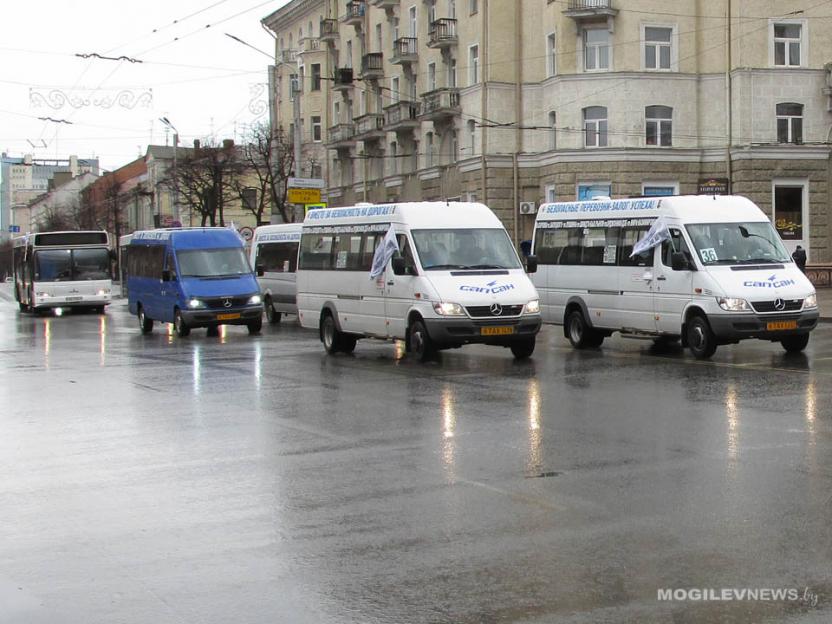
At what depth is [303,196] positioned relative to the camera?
42219 millimetres

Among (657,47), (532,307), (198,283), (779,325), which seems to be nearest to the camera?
(779,325)

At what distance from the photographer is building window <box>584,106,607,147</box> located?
47.3 metres

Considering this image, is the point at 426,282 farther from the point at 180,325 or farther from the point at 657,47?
the point at 657,47

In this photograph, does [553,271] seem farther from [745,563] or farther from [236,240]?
[745,563]

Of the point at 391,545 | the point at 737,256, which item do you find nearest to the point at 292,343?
the point at 737,256

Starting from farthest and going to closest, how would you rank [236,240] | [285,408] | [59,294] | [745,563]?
1. [59,294]
2. [236,240]
3. [285,408]
4. [745,563]

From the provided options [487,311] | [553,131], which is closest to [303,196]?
[553,131]

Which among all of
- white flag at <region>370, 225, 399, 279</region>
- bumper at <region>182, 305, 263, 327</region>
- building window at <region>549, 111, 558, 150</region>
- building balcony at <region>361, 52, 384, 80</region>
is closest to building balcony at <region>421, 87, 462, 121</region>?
building window at <region>549, 111, 558, 150</region>

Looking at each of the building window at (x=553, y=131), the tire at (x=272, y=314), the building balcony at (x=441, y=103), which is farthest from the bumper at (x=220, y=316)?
the building balcony at (x=441, y=103)

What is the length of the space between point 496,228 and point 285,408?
7.34 meters

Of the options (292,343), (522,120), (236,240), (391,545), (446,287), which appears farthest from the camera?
(522,120)

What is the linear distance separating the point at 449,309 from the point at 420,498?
10.4m

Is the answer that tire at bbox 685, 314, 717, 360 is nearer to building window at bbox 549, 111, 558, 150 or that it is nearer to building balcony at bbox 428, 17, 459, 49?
building window at bbox 549, 111, 558, 150

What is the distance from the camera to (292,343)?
25.5m
